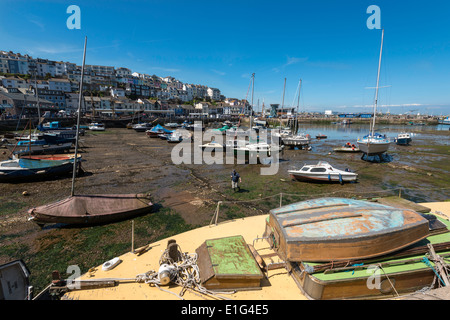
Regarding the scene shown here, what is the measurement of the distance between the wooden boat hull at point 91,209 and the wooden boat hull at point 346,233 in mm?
9173

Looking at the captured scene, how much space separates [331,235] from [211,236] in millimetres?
4640

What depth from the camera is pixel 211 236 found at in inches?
326

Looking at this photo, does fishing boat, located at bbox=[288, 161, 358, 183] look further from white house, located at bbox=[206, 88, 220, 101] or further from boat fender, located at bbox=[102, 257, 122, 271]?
white house, located at bbox=[206, 88, 220, 101]

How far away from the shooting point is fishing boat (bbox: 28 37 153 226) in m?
10.2

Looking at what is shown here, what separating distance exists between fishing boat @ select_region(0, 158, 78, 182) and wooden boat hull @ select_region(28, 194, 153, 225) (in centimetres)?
1067

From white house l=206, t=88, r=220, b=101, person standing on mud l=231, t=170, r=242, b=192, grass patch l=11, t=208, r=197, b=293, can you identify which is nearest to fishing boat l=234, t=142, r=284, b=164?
person standing on mud l=231, t=170, r=242, b=192

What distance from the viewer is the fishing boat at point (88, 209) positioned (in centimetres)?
1024

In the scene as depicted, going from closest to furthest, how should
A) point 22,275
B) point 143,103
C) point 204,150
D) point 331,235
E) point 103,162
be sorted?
point 22,275
point 331,235
point 103,162
point 204,150
point 143,103

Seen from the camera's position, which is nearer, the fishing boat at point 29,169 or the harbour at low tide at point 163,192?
the harbour at low tide at point 163,192

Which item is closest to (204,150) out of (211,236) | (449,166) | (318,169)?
(318,169)

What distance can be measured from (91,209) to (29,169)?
12202 mm

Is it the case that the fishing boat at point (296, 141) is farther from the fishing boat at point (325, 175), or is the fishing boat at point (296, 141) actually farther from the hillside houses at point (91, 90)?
the hillside houses at point (91, 90)

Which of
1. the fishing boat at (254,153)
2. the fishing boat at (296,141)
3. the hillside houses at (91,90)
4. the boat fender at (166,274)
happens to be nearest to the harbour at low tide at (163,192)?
the fishing boat at (254,153)

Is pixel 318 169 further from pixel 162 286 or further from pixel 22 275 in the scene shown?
pixel 22 275
